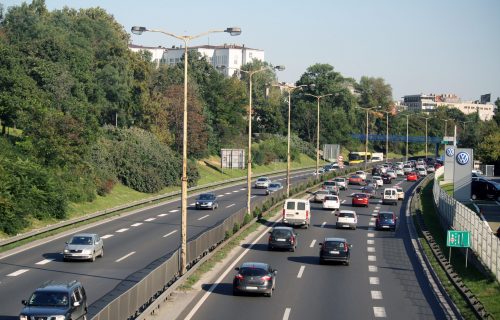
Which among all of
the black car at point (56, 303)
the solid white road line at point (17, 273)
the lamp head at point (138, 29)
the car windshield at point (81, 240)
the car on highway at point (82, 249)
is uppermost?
the lamp head at point (138, 29)

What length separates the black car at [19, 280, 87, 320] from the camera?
75.4 feet

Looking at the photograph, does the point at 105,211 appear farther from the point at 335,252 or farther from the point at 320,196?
the point at 335,252

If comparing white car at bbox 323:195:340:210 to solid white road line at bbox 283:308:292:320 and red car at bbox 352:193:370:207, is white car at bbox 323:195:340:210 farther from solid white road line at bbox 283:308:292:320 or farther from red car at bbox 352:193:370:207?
solid white road line at bbox 283:308:292:320

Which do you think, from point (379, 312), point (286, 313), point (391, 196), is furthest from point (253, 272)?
point (391, 196)

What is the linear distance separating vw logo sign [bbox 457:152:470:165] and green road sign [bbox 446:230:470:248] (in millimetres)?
32884

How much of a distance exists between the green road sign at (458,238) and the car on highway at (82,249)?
57.7 feet

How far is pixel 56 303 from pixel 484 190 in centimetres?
6522

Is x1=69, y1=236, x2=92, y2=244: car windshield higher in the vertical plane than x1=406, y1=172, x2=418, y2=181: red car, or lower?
higher

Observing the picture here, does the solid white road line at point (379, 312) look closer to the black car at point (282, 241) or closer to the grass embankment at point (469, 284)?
the grass embankment at point (469, 284)

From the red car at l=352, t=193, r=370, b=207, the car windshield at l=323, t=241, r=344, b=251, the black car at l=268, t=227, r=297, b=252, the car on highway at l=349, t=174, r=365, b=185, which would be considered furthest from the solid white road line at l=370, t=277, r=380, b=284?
the car on highway at l=349, t=174, r=365, b=185

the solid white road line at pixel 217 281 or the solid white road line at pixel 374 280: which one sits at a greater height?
the solid white road line at pixel 217 281

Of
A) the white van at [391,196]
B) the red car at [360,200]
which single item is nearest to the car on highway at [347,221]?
the red car at [360,200]

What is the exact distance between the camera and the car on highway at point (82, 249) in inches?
1535

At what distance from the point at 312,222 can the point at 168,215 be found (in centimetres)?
1191
